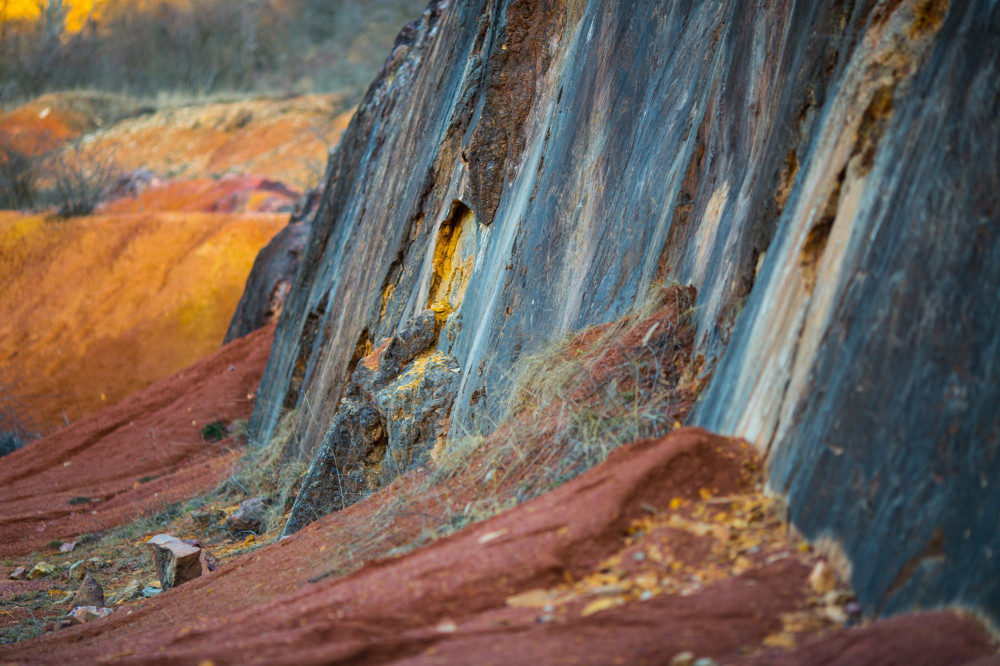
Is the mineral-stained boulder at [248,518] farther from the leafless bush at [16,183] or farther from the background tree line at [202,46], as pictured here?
the background tree line at [202,46]

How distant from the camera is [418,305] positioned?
6.77 meters

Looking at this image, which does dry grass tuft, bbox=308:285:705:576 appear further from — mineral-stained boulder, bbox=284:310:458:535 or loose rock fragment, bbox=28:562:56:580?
loose rock fragment, bbox=28:562:56:580

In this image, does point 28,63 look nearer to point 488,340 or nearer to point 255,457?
point 255,457

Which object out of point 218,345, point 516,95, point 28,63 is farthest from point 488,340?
point 28,63

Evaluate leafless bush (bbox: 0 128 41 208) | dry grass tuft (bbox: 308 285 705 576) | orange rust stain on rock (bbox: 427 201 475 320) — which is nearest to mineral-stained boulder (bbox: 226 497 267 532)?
orange rust stain on rock (bbox: 427 201 475 320)

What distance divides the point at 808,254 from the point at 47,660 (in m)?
3.03

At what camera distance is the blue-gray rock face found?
197 centimetres

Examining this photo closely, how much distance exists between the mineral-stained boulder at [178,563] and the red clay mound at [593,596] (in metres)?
2.06

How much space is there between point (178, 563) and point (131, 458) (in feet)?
25.4

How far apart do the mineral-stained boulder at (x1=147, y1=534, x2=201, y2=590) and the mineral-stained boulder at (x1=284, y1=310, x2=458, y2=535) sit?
892mm

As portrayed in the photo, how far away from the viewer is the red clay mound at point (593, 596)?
194cm

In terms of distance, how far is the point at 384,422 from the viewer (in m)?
5.83

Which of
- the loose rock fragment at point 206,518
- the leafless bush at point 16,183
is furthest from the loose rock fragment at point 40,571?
the leafless bush at point 16,183

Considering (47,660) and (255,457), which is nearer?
(47,660)
